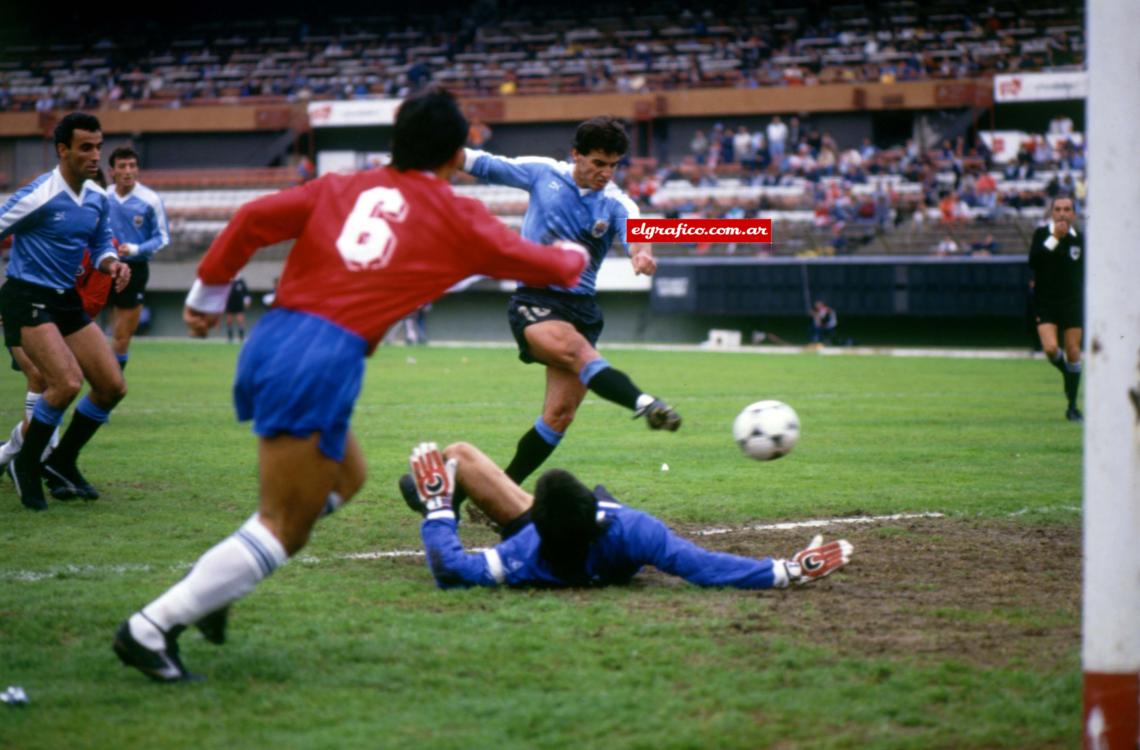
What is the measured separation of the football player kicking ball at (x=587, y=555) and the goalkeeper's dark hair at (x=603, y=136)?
2.62m

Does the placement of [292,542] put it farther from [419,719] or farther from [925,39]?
[925,39]

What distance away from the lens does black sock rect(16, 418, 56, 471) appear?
28.1 feet

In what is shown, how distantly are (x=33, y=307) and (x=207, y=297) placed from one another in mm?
4536

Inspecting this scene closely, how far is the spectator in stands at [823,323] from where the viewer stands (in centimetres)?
3500

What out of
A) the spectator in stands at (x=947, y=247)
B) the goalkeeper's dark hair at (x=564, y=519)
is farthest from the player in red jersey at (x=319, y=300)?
the spectator in stands at (x=947, y=247)

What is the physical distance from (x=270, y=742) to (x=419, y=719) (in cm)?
48

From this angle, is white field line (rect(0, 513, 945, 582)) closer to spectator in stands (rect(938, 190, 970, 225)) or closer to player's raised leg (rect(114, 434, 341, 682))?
player's raised leg (rect(114, 434, 341, 682))

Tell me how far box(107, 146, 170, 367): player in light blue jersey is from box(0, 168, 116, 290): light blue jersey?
3411mm

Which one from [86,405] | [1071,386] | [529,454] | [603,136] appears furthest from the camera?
[1071,386]

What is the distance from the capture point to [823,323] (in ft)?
116

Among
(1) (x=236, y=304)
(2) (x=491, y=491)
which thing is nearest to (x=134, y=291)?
(2) (x=491, y=491)

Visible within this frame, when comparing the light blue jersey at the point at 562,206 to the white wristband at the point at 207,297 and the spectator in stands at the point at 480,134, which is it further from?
the spectator in stands at the point at 480,134

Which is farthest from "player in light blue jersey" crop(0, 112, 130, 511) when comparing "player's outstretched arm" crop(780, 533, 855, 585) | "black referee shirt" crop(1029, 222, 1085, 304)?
"black referee shirt" crop(1029, 222, 1085, 304)

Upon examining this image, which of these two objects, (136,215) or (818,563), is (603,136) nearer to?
(818,563)
